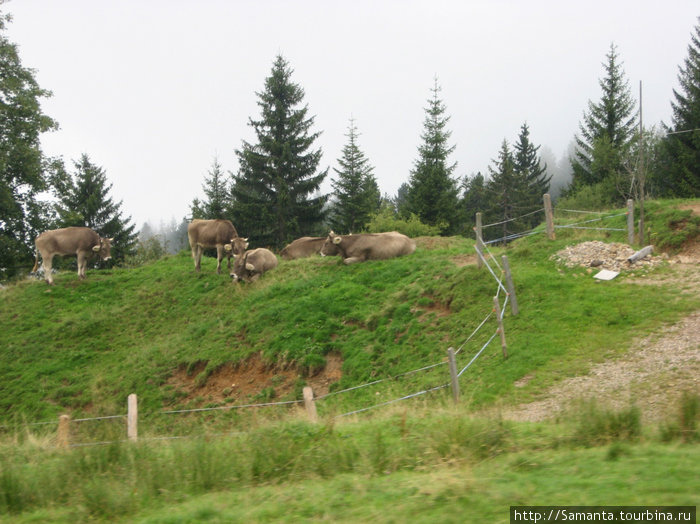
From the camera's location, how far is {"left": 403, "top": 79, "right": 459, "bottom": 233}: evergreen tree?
44531mm

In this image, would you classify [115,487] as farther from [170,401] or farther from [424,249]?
[424,249]

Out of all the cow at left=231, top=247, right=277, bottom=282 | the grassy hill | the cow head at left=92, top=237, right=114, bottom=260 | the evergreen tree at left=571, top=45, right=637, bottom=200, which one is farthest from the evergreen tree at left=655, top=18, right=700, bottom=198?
the cow head at left=92, top=237, right=114, bottom=260

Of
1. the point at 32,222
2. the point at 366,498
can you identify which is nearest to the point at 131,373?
the point at 366,498

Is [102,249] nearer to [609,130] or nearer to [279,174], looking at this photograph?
[279,174]

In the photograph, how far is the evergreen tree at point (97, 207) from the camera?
4775 cm

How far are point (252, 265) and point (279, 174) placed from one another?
816 inches

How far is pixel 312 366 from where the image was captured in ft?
50.8

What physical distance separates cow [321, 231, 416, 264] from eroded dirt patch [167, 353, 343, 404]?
23.1ft

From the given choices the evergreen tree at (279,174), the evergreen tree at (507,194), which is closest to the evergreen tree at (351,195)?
the evergreen tree at (279,174)

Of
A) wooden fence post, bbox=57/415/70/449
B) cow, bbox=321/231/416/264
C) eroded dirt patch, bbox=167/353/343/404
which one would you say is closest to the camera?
wooden fence post, bbox=57/415/70/449

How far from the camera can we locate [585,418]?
6.68m

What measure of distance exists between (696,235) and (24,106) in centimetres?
3131

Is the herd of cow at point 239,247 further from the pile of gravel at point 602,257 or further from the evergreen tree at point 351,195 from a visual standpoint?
the evergreen tree at point 351,195

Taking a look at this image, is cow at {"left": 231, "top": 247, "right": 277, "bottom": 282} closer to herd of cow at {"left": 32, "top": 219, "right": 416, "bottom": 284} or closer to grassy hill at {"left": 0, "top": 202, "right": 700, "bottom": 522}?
herd of cow at {"left": 32, "top": 219, "right": 416, "bottom": 284}
